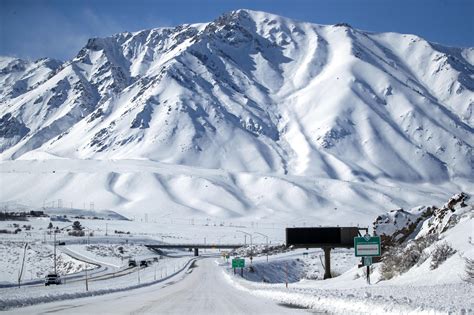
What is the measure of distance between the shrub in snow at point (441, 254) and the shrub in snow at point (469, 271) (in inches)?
138

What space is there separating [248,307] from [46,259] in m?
84.3

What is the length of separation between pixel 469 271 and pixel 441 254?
428 centimetres

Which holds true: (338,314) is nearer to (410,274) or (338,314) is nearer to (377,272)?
(410,274)

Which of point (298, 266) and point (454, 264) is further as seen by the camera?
point (298, 266)

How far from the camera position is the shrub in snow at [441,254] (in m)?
28.7

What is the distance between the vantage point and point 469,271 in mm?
24641

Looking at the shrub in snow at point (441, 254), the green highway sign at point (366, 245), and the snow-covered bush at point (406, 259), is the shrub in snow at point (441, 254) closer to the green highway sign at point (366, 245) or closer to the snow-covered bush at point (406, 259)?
the snow-covered bush at point (406, 259)

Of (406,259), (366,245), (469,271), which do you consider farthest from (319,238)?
(469,271)

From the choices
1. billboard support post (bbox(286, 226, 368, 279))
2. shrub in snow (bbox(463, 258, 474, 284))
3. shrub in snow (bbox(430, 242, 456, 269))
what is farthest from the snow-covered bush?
billboard support post (bbox(286, 226, 368, 279))

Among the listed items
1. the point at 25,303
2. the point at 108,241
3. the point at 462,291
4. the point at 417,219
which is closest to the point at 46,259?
the point at 108,241

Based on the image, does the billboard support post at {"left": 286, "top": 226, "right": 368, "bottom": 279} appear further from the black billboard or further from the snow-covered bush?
the snow-covered bush

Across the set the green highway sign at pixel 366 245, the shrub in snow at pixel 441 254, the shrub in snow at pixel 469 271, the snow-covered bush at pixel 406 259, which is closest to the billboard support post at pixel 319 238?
the snow-covered bush at pixel 406 259

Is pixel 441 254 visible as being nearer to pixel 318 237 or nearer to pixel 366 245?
pixel 366 245

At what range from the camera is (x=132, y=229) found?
646 feet
